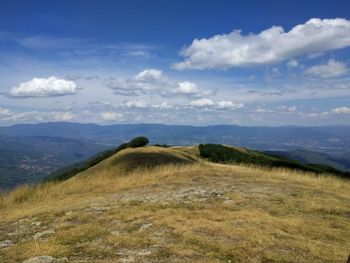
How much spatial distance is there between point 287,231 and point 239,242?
7.16 ft

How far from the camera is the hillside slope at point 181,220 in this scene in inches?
354

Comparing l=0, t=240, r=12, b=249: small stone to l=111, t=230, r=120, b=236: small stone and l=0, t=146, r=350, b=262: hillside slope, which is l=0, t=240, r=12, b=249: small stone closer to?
l=0, t=146, r=350, b=262: hillside slope

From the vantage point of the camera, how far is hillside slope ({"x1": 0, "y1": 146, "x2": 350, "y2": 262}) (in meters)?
8.98

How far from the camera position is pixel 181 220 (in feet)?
39.5

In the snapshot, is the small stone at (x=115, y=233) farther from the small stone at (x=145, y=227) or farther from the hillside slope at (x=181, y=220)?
the small stone at (x=145, y=227)

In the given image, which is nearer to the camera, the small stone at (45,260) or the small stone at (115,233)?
the small stone at (45,260)

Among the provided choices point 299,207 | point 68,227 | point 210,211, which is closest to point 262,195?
point 299,207

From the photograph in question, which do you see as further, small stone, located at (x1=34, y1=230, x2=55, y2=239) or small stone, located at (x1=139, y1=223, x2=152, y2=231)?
small stone, located at (x1=139, y1=223, x2=152, y2=231)

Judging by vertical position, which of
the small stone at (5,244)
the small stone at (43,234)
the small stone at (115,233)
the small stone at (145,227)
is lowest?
the small stone at (5,244)

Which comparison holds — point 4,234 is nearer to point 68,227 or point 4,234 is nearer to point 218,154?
point 68,227

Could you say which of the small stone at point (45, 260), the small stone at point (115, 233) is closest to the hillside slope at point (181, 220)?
the small stone at point (115, 233)

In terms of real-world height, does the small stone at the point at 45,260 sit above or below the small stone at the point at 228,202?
below

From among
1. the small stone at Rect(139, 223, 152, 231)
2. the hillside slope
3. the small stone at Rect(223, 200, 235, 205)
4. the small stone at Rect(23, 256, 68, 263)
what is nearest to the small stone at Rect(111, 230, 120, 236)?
the hillside slope

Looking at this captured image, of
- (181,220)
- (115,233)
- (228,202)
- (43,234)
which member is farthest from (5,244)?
(228,202)
